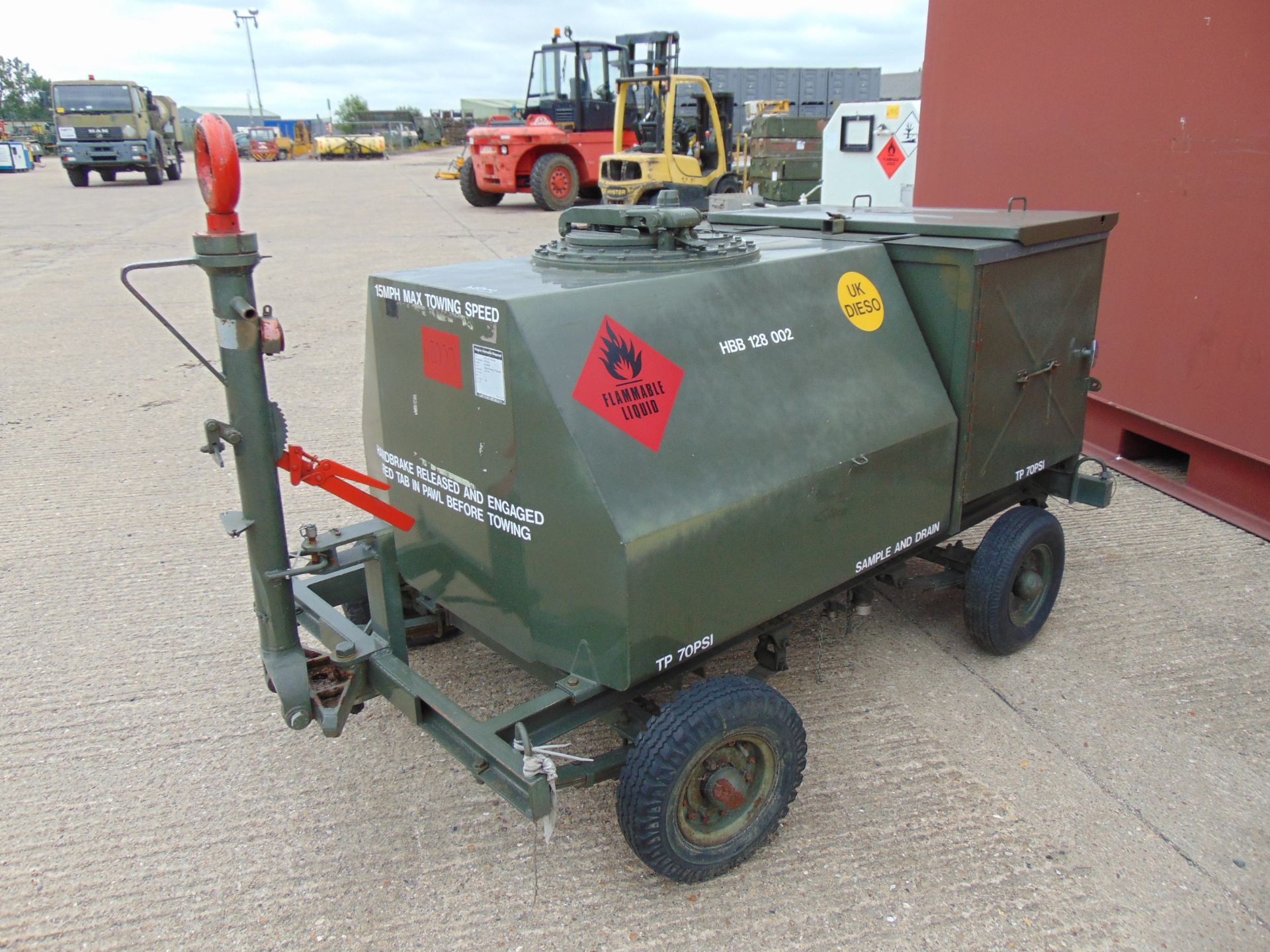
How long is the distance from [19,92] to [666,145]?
80.2m

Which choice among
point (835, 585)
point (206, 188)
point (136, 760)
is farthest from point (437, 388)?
point (136, 760)

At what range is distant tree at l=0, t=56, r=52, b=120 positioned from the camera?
69.2 m

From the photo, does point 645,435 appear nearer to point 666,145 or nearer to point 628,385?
point 628,385

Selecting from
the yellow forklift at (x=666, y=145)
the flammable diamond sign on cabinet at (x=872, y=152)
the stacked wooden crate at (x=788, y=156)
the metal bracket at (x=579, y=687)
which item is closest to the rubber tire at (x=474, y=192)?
the yellow forklift at (x=666, y=145)

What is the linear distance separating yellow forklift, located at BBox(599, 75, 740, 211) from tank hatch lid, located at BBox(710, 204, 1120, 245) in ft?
31.6

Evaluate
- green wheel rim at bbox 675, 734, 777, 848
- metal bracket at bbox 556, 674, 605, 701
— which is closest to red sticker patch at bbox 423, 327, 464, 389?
metal bracket at bbox 556, 674, 605, 701

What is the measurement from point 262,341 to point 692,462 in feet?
3.65

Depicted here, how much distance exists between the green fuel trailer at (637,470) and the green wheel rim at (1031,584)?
48cm

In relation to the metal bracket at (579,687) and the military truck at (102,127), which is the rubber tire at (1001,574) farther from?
the military truck at (102,127)

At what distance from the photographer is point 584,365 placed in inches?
90.0

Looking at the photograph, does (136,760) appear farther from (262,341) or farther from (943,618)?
(943,618)

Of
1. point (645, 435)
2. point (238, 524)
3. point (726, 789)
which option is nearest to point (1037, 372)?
point (645, 435)

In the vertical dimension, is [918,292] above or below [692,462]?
above

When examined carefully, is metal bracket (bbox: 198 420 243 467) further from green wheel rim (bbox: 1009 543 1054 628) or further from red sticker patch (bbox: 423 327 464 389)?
green wheel rim (bbox: 1009 543 1054 628)
